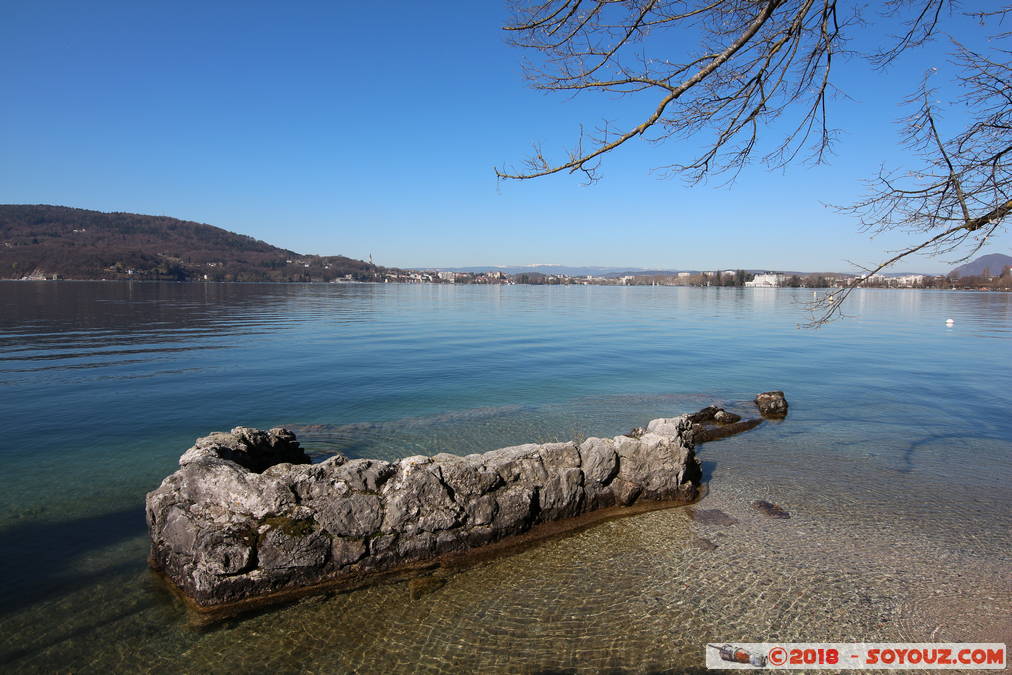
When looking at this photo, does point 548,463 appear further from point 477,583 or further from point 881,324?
point 881,324

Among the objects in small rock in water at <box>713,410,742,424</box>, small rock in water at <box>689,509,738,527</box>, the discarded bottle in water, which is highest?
small rock in water at <box>713,410,742,424</box>

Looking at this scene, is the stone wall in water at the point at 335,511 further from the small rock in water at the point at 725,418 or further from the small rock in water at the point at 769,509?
the small rock in water at the point at 725,418

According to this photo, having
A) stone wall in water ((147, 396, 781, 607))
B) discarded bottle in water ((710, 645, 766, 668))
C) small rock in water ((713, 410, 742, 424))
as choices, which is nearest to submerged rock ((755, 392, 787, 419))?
small rock in water ((713, 410, 742, 424))

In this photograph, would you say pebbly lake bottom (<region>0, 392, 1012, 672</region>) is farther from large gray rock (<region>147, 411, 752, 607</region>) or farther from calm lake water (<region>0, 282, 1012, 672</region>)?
large gray rock (<region>147, 411, 752, 607</region>)

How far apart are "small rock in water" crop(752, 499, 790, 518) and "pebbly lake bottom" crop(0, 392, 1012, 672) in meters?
0.18

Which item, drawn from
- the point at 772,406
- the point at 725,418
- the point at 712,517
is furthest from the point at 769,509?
the point at 772,406

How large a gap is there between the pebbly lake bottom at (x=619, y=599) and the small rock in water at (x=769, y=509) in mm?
175

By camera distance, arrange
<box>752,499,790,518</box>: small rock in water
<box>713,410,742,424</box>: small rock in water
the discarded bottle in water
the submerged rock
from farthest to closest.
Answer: the submerged rock < <box>713,410,742,424</box>: small rock in water < <box>752,499,790,518</box>: small rock in water < the discarded bottle in water

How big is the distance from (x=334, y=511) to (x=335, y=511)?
0.01 metres

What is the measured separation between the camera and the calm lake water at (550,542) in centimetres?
511

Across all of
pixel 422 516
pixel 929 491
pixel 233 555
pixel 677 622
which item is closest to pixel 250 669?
pixel 233 555

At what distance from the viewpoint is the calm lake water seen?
511cm

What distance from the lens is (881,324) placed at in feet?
152

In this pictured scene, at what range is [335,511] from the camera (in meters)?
6.34
